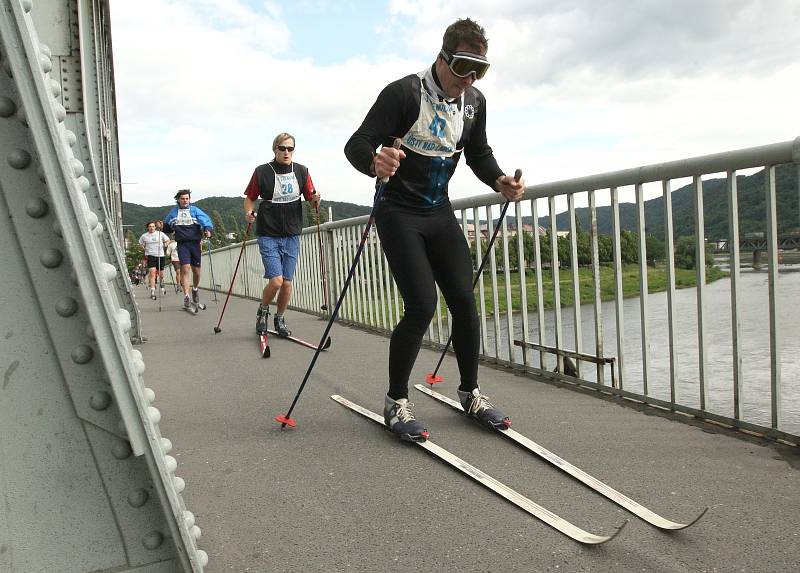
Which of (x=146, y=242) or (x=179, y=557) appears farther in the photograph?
(x=146, y=242)

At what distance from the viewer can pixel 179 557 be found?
4.90ft

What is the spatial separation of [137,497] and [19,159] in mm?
716

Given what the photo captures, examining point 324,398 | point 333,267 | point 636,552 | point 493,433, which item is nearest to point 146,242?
point 333,267

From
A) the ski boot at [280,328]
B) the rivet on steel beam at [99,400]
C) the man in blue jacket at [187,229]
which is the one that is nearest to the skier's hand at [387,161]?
the rivet on steel beam at [99,400]

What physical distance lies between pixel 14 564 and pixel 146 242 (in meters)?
16.6

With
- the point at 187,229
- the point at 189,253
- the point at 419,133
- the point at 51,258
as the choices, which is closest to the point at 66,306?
the point at 51,258

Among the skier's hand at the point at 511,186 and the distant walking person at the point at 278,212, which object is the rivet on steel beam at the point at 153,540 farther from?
the distant walking person at the point at 278,212

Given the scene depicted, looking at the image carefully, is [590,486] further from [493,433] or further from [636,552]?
[493,433]

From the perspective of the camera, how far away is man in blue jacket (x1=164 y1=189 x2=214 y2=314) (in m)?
11.9

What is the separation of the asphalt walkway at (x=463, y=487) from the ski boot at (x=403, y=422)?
0.08m

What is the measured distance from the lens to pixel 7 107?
1.29 metres

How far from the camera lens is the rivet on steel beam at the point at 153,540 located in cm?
146

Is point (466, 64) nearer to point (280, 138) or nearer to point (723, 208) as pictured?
point (723, 208)

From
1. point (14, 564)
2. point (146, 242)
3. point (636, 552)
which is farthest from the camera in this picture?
point (146, 242)
